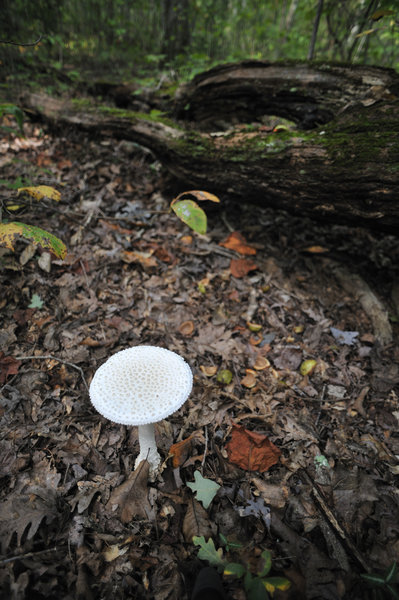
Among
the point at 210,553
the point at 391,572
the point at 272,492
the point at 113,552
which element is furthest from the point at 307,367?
the point at 113,552

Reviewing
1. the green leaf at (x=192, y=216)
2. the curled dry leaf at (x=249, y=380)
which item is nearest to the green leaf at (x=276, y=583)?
the curled dry leaf at (x=249, y=380)

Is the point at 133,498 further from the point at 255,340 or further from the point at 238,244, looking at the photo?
the point at 238,244

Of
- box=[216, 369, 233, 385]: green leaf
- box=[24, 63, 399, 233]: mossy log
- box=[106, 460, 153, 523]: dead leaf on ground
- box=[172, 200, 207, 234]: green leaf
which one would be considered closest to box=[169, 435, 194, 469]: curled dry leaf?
box=[106, 460, 153, 523]: dead leaf on ground

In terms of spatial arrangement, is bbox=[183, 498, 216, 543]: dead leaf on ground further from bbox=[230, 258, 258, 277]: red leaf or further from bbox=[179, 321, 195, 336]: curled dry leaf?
bbox=[230, 258, 258, 277]: red leaf

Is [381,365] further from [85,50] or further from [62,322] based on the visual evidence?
[85,50]

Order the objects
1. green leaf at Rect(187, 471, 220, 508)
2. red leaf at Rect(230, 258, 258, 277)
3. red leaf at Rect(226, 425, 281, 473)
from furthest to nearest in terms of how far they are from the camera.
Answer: red leaf at Rect(230, 258, 258, 277)
red leaf at Rect(226, 425, 281, 473)
green leaf at Rect(187, 471, 220, 508)

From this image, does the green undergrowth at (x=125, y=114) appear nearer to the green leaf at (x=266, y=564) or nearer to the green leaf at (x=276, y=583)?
the green leaf at (x=266, y=564)
